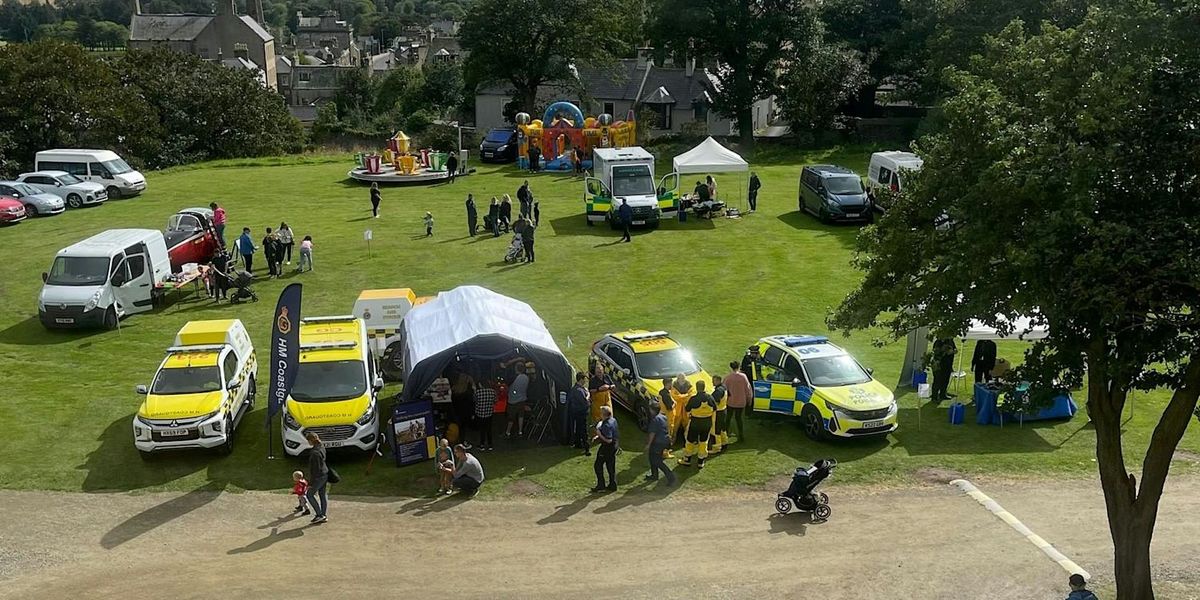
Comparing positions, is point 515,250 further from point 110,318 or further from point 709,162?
point 110,318

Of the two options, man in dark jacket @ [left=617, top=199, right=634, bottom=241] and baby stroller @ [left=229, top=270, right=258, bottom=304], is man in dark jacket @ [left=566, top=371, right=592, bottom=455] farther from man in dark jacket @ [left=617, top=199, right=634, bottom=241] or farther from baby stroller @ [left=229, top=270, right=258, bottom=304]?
man in dark jacket @ [left=617, top=199, right=634, bottom=241]

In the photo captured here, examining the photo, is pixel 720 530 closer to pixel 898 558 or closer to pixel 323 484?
pixel 898 558

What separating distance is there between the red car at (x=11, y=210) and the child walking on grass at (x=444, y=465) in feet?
87.1

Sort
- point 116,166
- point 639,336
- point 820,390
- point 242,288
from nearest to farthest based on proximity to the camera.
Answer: point 820,390 → point 639,336 → point 242,288 → point 116,166

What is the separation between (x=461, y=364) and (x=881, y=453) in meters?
7.31

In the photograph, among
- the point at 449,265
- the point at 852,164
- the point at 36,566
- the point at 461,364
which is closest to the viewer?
the point at 36,566

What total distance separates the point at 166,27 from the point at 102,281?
110m

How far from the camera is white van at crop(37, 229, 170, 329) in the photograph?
22.5 m


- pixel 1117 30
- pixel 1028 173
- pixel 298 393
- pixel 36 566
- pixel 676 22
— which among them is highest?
pixel 676 22

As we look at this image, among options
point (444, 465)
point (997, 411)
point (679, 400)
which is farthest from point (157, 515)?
point (997, 411)

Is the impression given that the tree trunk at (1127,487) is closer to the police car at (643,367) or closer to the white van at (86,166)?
the police car at (643,367)

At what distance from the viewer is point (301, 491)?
46.2 ft

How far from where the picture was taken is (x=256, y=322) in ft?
77.2

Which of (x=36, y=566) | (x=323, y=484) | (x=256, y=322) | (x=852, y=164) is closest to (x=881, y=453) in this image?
(x=323, y=484)
